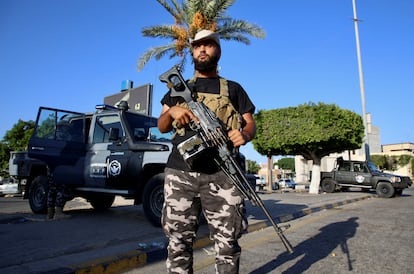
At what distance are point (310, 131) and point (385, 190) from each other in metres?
4.71

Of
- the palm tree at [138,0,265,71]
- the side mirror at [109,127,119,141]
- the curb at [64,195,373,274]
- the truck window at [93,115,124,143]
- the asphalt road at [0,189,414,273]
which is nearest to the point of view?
the curb at [64,195,373,274]

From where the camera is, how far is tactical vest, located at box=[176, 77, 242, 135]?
2260mm

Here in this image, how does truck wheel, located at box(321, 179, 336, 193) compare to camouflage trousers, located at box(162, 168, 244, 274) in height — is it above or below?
below

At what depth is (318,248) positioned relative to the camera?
404 cm

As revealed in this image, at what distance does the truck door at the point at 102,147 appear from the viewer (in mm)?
5738

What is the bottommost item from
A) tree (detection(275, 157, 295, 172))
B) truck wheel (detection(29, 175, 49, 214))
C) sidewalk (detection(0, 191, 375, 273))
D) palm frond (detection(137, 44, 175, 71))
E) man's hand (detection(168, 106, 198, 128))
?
sidewalk (detection(0, 191, 375, 273))

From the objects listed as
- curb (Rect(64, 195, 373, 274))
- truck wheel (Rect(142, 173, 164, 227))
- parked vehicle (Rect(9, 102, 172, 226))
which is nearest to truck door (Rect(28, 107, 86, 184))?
parked vehicle (Rect(9, 102, 172, 226))

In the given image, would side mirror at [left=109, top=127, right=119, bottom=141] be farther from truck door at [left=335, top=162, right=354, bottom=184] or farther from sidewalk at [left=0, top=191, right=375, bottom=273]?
truck door at [left=335, top=162, right=354, bottom=184]

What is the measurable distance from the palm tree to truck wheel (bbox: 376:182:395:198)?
30.0 feet

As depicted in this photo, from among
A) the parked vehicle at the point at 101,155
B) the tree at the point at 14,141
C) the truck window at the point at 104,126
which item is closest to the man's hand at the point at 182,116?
the parked vehicle at the point at 101,155

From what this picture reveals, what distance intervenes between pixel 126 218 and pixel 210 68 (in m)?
4.80

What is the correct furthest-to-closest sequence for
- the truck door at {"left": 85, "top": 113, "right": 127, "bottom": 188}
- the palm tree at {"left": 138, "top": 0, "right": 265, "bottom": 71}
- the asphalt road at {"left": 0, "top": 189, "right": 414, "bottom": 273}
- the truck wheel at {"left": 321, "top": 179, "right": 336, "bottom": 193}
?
the truck wheel at {"left": 321, "top": 179, "right": 336, "bottom": 193} < the palm tree at {"left": 138, "top": 0, "right": 265, "bottom": 71} < the truck door at {"left": 85, "top": 113, "right": 127, "bottom": 188} < the asphalt road at {"left": 0, "top": 189, "right": 414, "bottom": 273}

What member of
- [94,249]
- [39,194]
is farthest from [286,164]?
[94,249]

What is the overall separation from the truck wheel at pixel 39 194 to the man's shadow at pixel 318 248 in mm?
5497
